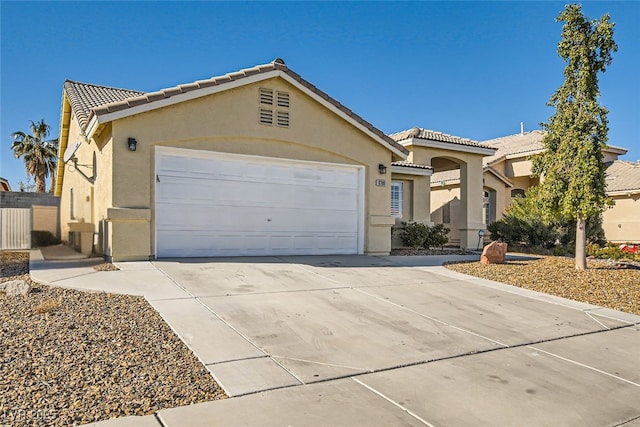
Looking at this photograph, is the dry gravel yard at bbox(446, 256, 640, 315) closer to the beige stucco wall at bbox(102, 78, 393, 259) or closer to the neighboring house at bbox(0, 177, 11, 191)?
the beige stucco wall at bbox(102, 78, 393, 259)

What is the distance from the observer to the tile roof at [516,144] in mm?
25430

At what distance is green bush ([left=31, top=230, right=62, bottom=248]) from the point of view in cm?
1708

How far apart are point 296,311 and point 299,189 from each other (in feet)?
20.2

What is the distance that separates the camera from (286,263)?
10.6 meters

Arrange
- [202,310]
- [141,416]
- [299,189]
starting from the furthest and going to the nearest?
1. [299,189]
2. [202,310]
3. [141,416]

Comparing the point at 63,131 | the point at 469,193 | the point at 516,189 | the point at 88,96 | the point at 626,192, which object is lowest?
the point at 469,193

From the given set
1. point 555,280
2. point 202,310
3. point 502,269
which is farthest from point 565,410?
point 502,269

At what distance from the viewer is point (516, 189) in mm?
26312

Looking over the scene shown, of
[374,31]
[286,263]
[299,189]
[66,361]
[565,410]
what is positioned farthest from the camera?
[374,31]

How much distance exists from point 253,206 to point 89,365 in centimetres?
762

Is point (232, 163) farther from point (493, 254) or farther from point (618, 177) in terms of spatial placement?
point (618, 177)

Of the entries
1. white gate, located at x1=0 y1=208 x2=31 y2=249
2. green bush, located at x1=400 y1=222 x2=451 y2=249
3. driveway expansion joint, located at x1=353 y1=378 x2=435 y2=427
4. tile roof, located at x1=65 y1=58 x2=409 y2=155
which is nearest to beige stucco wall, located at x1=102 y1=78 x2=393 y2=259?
tile roof, located at x1=65 y1=58 x2=409 y2=155

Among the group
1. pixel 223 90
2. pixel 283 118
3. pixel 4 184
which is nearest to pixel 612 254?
pixel 283 118

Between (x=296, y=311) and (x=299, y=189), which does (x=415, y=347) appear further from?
(x=299, y=189)
